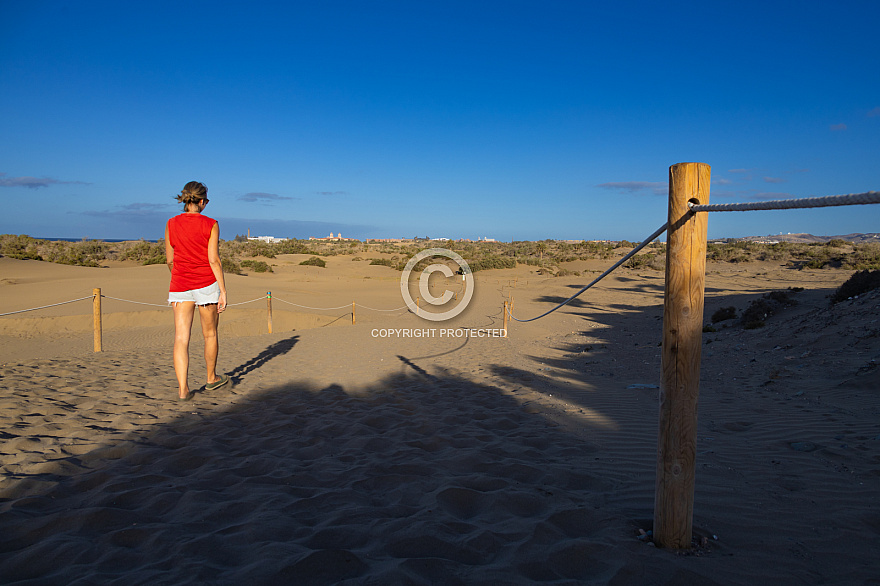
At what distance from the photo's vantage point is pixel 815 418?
15.3 feet

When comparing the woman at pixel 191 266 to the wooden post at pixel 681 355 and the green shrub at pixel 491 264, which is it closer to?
the wooden post at pixel 681 355

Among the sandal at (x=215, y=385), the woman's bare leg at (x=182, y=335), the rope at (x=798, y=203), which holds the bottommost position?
the sandal at (x=215, y=385)

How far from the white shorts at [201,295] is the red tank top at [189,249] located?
0.04m

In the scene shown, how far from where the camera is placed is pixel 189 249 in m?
5.14

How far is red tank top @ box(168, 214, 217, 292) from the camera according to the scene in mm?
5125

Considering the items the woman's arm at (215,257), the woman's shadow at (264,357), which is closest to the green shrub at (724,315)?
the woman's shadow at (264,357)

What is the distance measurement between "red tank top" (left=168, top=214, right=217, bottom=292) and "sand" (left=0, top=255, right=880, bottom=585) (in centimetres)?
141

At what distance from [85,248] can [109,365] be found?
3678 centimetres

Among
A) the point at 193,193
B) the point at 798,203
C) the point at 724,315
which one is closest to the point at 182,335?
the point at 193,193

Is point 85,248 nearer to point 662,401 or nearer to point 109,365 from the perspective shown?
point 109,365

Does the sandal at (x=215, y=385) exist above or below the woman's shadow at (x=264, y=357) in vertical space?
above

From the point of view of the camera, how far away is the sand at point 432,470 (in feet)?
7.27

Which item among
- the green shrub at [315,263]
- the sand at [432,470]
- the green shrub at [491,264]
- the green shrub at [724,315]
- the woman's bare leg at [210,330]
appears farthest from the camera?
the green shrub at [491,264]

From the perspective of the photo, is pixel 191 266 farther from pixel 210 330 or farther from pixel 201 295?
pixel 210 330
